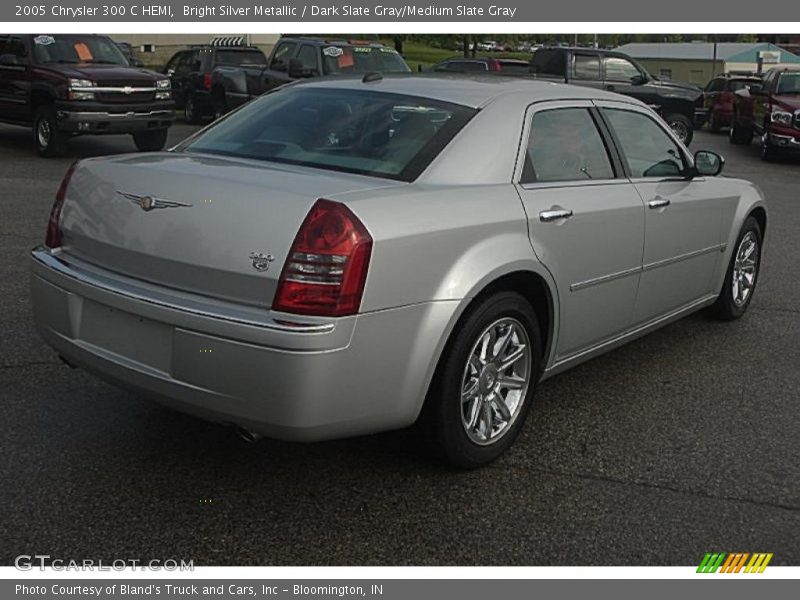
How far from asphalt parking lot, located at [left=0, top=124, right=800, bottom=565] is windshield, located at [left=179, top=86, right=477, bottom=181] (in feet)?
3.68

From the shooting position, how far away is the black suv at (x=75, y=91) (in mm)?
13719

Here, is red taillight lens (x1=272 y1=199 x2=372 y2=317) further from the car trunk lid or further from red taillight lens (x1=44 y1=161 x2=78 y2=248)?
red taillight lens (x1=44 y1=161 x2=78 y2=248)

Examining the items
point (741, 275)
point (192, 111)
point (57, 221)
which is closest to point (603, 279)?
point (741, 275)

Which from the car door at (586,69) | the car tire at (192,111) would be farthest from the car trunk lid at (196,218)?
the car tire at (192,111)

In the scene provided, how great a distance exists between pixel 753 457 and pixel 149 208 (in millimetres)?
2705

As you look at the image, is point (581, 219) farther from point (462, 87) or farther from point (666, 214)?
point (666, 214)

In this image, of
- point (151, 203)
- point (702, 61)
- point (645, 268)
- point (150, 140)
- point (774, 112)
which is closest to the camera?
point (151, 203)

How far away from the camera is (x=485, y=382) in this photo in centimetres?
394

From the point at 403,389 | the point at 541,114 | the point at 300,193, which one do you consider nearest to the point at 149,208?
the point at 300,193

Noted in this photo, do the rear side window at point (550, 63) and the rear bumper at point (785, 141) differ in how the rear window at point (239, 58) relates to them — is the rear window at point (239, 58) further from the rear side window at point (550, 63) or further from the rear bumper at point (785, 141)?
the rear bumper at point (785, 141)

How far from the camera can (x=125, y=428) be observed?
13.8ft

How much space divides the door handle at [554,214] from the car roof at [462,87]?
541 mm

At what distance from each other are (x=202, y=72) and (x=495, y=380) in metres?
18.2
